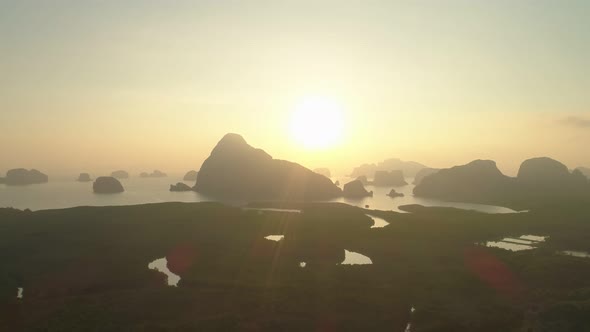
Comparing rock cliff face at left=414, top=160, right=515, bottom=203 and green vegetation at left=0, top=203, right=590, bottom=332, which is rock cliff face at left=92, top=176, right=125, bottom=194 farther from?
rock cliff face at left=414, top=160, right=515, bottom=203

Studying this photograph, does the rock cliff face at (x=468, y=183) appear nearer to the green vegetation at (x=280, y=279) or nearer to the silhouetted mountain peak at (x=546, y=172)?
the silhouetted mountain peak at (x=546, y=172)

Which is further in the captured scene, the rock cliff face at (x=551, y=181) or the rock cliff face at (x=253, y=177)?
the rock cliff face at (x=551, y=181)

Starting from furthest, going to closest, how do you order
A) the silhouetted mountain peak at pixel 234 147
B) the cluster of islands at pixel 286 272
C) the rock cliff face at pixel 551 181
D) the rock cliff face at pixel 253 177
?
the silhouetted mountain peak at pixel 234 147, the rock cliff face at pixel 551 181, the rock cliff face at pixel 253 177, the cluster of islands at pixel 286 272

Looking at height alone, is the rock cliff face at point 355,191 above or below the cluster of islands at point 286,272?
above

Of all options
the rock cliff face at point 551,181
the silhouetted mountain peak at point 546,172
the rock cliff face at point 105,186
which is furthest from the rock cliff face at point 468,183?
the rock cliff face at point 105,186

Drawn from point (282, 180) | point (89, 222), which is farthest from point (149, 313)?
point (282, 180)

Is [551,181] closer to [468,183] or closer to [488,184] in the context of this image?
[488,184]

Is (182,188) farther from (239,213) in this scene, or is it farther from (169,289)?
(169,289)

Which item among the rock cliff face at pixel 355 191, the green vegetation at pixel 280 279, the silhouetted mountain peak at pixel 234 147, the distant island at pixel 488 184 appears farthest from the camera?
the silhouetted mountain peak at pixel 234 147
